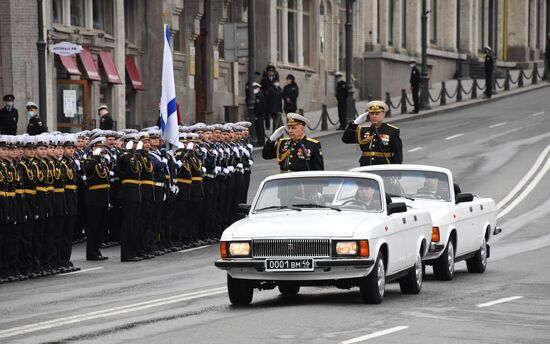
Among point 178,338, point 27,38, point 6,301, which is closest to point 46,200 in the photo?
point 6,301

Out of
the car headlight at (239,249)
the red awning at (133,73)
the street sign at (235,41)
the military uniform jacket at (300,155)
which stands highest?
the street sign at (235,41)

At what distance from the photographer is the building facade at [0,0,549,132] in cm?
4091

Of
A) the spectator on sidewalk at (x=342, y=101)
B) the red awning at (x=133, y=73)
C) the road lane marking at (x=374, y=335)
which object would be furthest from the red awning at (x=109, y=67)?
the road lane marking at (x=374, y=335)

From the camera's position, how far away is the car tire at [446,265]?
62.5 feet

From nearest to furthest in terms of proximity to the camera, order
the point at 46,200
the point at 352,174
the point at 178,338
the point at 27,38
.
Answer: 1. the point at 178,338
2. the point at 352,174
3. the point at 46,200
4. the point at 27,38

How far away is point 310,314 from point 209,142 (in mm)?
12503

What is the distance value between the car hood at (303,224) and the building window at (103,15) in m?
29.2

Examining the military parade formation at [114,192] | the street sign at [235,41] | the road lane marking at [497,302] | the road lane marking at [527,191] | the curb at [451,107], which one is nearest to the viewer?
the road lane marking at [497,302]

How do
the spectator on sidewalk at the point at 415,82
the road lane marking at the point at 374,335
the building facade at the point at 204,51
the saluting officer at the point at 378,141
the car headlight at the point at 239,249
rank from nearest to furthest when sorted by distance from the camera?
the road lane marking at the point at 374,335 → the car headlight at the point at 239,249 → the saluting officer at the point at 378,141 → the building facade at the point at 204,51 → the spectator on sidewalk at the point at 415,82

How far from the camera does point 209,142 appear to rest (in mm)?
27406

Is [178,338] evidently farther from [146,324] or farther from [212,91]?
[212,91]

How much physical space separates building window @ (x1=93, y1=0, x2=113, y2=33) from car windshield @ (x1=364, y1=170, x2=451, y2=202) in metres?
26.1

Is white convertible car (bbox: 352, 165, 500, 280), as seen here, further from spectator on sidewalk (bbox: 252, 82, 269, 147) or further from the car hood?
spectator on sidewalk (bbox: 252, 82, 269, 147)

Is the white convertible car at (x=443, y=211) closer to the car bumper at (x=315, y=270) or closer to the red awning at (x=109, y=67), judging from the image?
the car bumper at (x=315, y=270)
